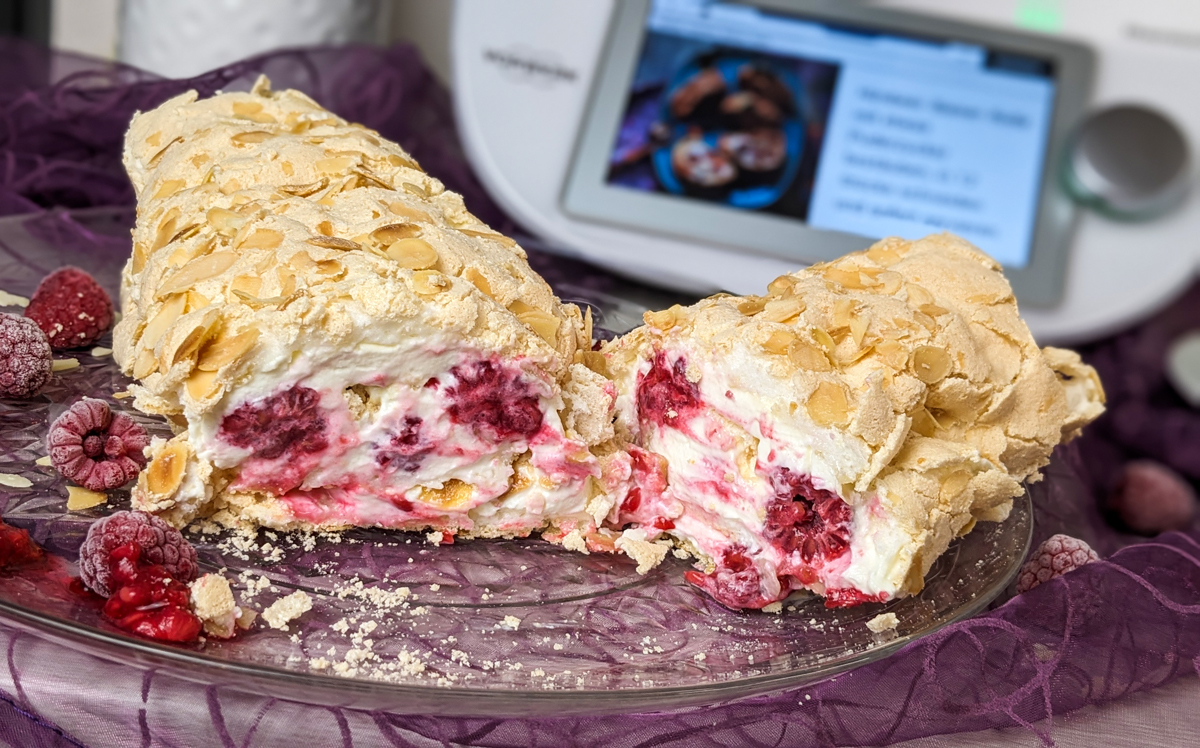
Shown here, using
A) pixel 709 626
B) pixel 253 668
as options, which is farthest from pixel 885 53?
pixel 253 668

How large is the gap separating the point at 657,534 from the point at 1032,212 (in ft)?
4.84

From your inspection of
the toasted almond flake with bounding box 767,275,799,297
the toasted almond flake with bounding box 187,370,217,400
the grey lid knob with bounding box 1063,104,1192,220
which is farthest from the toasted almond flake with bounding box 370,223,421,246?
the grey lid knob with bounding box 1063,104,1192,220

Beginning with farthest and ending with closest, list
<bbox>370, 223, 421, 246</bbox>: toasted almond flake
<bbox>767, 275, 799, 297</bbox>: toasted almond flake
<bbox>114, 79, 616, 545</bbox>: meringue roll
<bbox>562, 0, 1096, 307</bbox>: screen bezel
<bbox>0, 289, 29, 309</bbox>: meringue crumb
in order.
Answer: <bbox>562, 0, 1096, 307</bbox>: screen bezel, <bbox>0, 289, 29, 309</bbox>: meringue crumb, <bbox>767, 275, 799, 297</bbox>: toasted almond flake, <bbox>370, 223, 421, 246</bbox>: toasted almond flake, <bbox>114, 79, 616, 545</bbox>: meringue roll

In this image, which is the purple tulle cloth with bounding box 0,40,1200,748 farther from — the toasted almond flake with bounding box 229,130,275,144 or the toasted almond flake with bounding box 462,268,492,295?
the toasted almond flake with bounding box 462,268,492,295

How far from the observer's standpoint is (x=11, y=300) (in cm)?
179

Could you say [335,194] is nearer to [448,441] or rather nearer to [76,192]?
[448,441]

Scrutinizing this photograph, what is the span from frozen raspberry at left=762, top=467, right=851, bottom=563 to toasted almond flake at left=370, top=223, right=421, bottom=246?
57 centimetres

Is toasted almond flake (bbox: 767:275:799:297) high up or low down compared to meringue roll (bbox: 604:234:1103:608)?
up

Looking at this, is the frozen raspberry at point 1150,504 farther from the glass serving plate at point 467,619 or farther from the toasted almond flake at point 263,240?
the toasted almond flake at point 263,240

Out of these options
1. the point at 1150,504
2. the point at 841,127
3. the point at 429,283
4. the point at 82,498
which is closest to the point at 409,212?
the point at 429,283

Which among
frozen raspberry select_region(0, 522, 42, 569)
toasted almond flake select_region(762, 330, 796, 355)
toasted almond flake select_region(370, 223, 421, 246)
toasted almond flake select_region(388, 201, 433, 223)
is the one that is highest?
toasted almond flake select_region(388, 201, 433, 223)

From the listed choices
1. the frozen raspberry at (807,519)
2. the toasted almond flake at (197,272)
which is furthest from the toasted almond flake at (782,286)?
the toasted almond flake at (197,272)

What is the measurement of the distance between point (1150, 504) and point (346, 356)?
185 centimetres

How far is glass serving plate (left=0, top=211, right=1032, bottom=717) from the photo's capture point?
1.13 m
